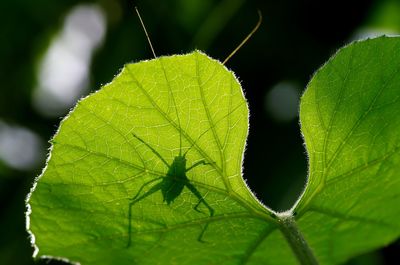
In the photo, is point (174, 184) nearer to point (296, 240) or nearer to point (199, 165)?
point (199, 165)

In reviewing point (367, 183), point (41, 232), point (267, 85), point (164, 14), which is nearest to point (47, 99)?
point (164, 14)

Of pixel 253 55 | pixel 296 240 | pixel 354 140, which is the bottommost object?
pixel 296 240

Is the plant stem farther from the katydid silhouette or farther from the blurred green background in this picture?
the blurred green background

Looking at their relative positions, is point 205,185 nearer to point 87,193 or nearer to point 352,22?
point 87,193

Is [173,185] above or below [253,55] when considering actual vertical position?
below

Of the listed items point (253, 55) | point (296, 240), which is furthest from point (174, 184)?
point (253, 55)

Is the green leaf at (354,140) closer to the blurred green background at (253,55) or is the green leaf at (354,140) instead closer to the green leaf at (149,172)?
the green leaf at (149,172)

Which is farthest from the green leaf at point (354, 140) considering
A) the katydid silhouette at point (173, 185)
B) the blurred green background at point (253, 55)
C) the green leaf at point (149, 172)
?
the blurred green background at point (253, 55)
